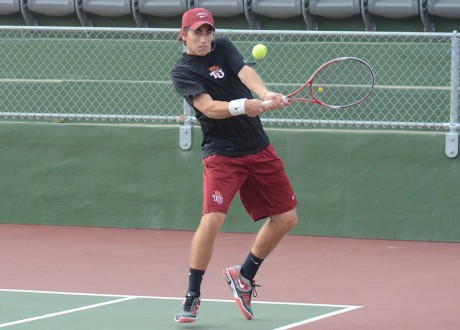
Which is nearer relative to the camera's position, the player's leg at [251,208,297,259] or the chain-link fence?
the player's leg at [251,208,297,259]

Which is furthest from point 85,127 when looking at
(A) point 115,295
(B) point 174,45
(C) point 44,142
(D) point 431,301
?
(D) point 431,301

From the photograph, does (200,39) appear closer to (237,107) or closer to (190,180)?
(237,107)

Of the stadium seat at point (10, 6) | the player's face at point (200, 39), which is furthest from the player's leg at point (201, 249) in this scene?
the stadium seat at point (10, 6)

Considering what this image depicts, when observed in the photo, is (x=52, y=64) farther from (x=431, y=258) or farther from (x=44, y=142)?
(x=431, y=258)

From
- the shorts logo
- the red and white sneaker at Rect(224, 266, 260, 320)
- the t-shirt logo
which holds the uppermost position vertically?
the t-shirt logo

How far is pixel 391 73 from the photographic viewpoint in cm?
1024

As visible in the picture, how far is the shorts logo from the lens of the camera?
21.0 ft

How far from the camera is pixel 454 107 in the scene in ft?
31.5

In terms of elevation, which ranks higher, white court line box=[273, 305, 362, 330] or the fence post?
the fence post

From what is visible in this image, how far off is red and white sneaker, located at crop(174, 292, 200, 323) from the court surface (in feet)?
0.21

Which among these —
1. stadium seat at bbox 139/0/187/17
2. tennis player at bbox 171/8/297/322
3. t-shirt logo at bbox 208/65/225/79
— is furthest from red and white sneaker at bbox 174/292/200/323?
stadium seat at bbox 139/0/187/17

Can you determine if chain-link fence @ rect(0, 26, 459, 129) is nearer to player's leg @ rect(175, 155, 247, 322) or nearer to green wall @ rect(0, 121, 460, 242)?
green wall @ rect(0, 121, 460, 242)

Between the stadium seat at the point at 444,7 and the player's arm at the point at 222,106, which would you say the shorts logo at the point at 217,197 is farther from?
the stadium seat at the point at 444,7

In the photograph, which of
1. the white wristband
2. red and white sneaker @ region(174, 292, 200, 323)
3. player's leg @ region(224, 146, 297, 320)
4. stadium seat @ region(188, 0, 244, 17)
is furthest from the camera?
stadium seat @ region(188, 0, 244, 17)
